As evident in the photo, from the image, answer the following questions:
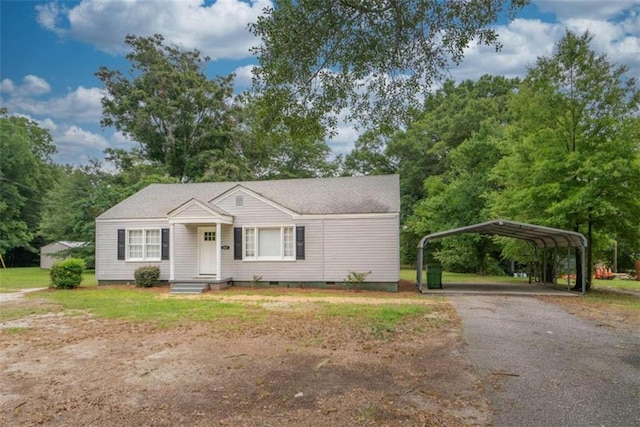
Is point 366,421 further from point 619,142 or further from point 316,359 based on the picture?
point 619,142

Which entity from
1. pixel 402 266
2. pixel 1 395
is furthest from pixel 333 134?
pixel 402 266

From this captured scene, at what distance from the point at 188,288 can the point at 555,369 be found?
13071 mm

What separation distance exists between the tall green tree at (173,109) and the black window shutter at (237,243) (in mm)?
18050

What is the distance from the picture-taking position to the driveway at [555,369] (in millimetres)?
4344

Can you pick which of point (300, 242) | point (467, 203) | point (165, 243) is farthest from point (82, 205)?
point (467, 203)

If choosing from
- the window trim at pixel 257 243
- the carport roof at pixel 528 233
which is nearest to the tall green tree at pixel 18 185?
the window trim at pixel 257 243

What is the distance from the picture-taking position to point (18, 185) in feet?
125

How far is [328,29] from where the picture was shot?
284 inches

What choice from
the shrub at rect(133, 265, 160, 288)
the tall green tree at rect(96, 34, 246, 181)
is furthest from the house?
the tall green tree at rect(96, 34, 246, 181)

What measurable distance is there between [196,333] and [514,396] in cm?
556

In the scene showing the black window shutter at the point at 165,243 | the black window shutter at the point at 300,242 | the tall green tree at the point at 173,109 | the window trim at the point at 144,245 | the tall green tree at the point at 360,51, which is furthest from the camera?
the tall green tree at the point at 173,109

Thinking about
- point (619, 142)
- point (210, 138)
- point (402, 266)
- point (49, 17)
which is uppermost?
point (210, 138)

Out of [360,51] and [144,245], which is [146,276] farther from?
[360,51]

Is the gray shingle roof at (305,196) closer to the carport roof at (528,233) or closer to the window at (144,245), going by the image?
the window at (144,245)
